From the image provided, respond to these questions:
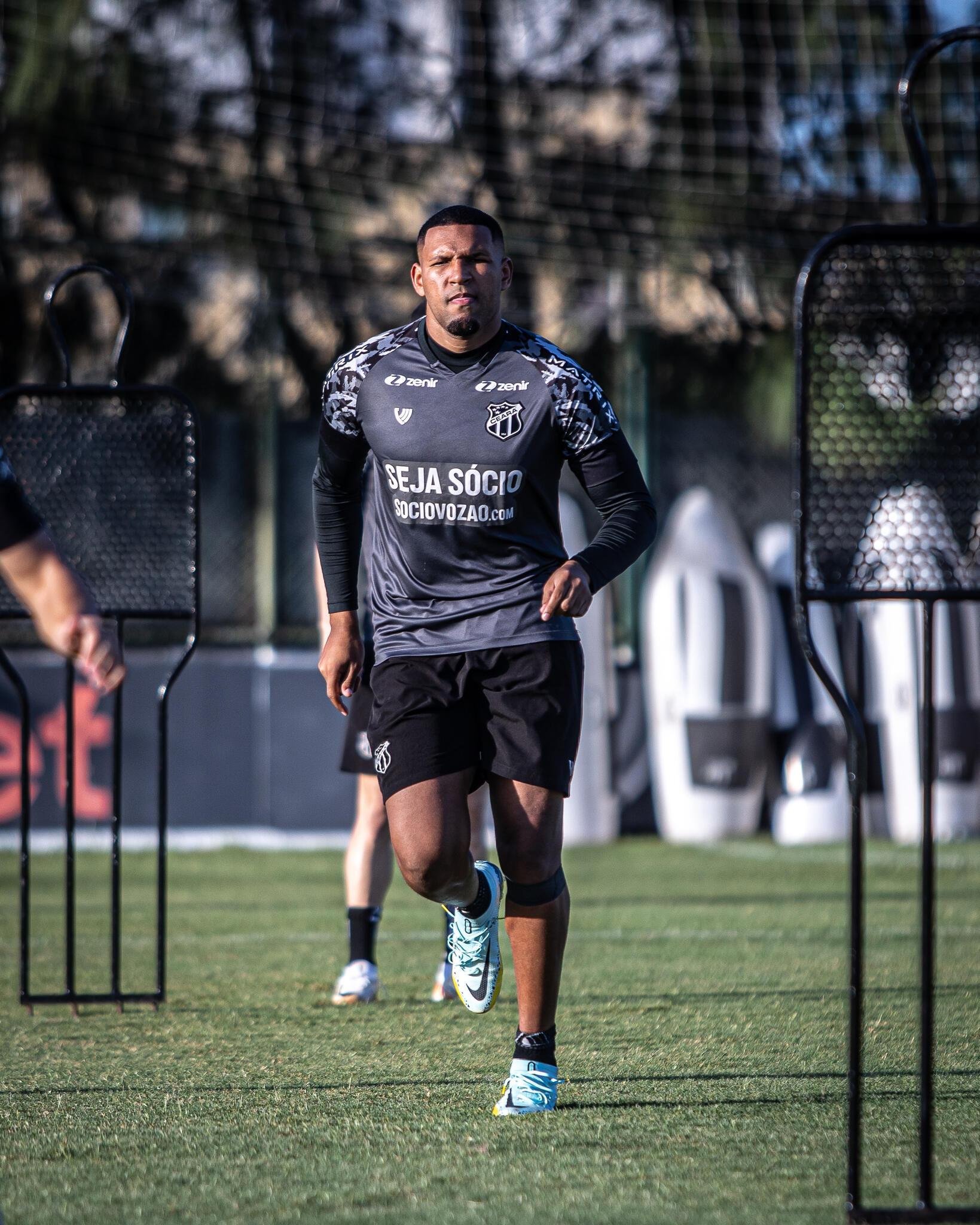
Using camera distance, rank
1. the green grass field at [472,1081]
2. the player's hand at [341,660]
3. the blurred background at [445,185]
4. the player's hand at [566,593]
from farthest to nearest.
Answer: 1. the blurred background at [445,185]
2. the player's hand at [341,660]
3. the player's hand at [566,593]
4. the green grass field at [472,1081]

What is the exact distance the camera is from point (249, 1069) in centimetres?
436

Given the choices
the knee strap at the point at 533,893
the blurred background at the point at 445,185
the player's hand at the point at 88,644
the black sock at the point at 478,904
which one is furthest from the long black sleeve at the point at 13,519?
the blurred background at the point at 445,185

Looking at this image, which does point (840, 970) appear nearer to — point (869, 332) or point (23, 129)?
point (869, 332)

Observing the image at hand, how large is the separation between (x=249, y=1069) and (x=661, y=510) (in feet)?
25.4

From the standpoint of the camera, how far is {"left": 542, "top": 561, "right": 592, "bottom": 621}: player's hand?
3.70 metres

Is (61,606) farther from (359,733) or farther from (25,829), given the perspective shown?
(359,733)

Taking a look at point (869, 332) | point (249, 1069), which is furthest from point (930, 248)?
point (249, 1069)

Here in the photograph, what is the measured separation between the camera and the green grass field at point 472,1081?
10.6ft

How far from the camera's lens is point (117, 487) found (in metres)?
5.66

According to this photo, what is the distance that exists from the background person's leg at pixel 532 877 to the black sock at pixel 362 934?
5.16 feet

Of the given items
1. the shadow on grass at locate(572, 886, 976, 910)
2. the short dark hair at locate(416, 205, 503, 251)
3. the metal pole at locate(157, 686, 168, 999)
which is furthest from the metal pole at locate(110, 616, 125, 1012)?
the shadow on grass at locate(572, 886, 976, 910)

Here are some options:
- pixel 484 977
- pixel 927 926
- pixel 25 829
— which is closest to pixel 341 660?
pixel 484 977

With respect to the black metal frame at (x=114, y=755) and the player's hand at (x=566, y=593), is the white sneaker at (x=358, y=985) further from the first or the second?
the player's hand at (x=566, y=593)

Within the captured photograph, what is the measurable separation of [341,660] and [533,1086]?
1.17 meters
